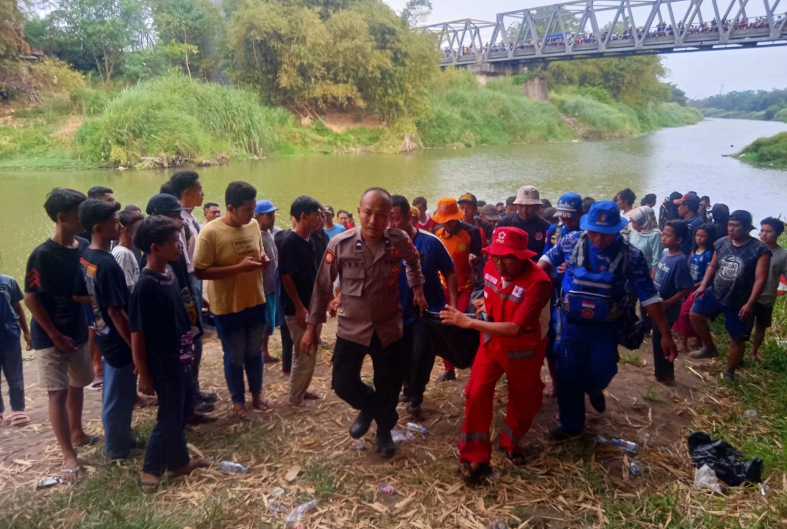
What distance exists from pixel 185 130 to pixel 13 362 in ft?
61.6

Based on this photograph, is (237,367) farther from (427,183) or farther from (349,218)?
(427,183)

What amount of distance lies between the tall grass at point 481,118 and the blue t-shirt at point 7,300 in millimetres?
30960

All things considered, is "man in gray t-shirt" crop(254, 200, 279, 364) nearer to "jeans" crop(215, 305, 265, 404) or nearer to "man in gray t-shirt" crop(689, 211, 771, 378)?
"jeans" crop(215, 305, 265, 404)

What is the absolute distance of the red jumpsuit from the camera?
311 cm

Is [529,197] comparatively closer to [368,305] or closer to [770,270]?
[770,270]

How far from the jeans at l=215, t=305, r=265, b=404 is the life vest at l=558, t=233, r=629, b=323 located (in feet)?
7.06

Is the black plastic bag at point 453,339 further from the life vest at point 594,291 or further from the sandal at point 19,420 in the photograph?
the sandal at point 19,420

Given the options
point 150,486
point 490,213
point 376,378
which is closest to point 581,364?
point 376,378

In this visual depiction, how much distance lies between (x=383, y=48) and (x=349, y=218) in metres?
27.6

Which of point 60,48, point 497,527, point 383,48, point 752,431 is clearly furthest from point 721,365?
point 60,48

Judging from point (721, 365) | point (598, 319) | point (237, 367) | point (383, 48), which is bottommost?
point (721, 365)

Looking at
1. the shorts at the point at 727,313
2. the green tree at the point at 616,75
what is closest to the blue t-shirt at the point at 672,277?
the shorts at the point at 727,313

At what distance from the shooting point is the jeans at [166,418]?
305 cm

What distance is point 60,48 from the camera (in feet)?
95.7
